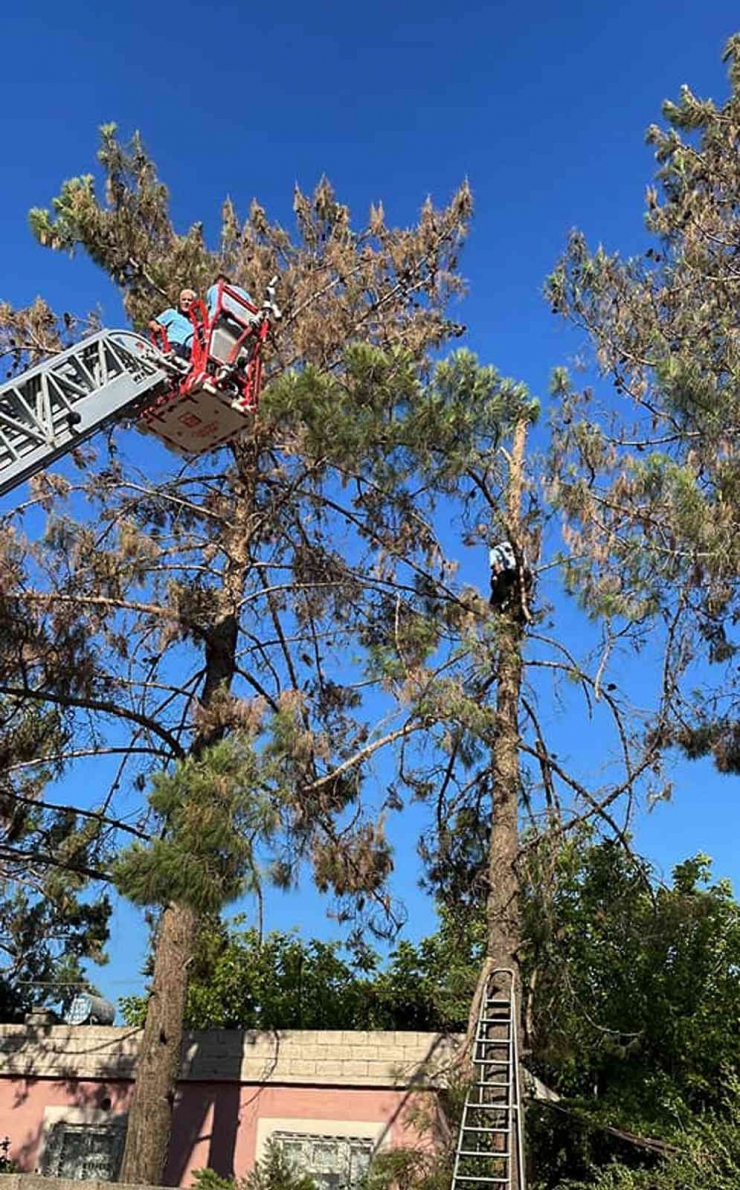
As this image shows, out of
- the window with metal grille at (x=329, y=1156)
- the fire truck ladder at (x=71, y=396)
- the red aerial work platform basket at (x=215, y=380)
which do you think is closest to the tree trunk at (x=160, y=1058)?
the window with metal grille at (x=329, y=1156)

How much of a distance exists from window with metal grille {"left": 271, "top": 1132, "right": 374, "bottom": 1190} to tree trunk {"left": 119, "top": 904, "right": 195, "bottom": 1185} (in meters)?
1.49

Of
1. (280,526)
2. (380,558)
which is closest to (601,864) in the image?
(380,558)

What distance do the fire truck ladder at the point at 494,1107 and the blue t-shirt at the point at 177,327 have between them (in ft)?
18.0

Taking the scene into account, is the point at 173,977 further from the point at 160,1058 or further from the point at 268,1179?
the point at 268,1179

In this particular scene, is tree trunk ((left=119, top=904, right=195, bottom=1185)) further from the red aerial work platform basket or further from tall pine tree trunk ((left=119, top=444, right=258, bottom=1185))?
the red aerial work platform basket

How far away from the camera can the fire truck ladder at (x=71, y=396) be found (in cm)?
638

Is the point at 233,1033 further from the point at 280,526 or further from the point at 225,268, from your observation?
the point at 225,268

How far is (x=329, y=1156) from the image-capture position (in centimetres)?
980

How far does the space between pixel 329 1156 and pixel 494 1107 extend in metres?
3.05

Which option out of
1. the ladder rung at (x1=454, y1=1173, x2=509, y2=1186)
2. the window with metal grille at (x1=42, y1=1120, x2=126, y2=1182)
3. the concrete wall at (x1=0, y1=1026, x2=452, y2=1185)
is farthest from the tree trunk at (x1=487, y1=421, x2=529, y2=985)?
the window with metal grille at (x1=42, y1=1120, x2=126, y2=1182)

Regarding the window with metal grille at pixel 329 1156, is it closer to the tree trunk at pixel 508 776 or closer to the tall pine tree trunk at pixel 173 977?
the tall pine tree trunk at pixel 173 977

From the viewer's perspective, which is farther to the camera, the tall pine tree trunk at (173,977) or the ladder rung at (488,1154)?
the tall pine tree trunk at (173,977)

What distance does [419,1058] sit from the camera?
32.7 feet

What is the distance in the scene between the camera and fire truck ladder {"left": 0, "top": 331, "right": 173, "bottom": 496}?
251 inches
